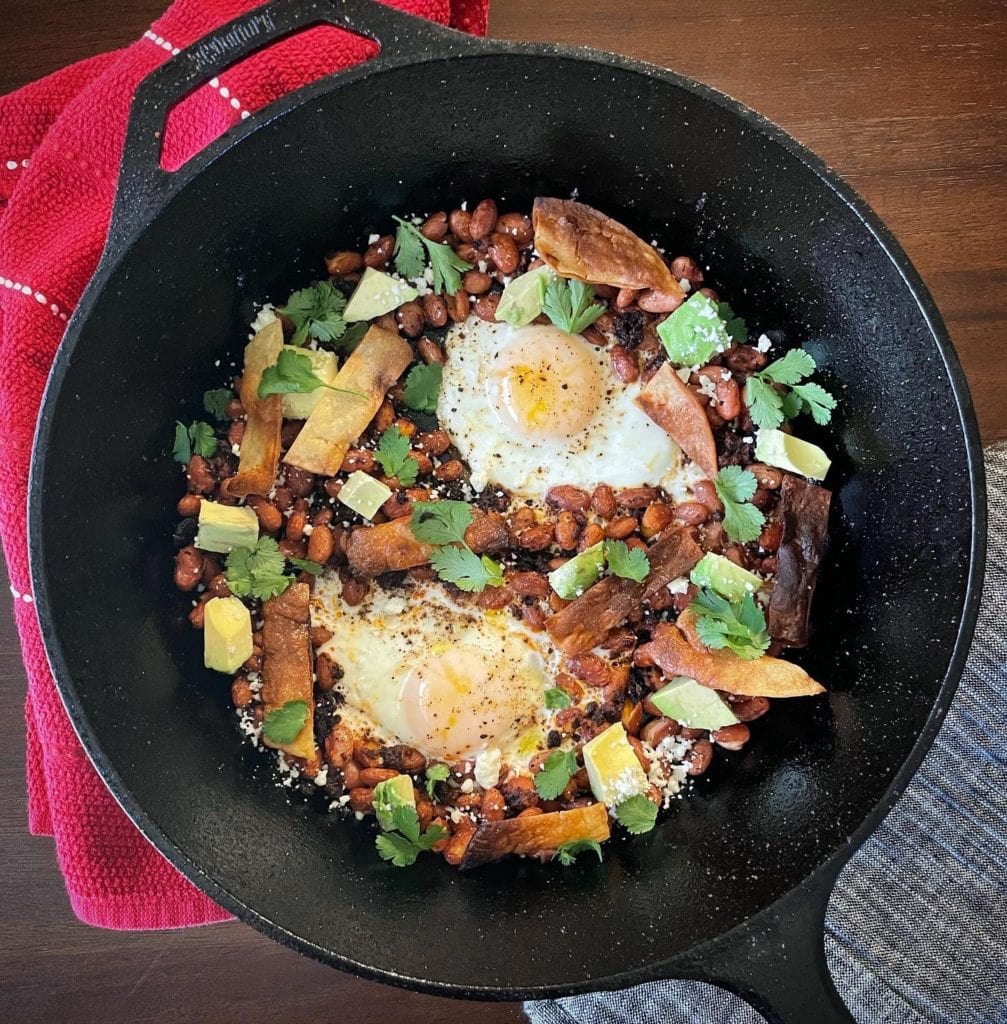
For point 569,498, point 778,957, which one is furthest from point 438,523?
point 778,957

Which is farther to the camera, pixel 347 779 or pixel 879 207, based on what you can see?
pixel 879 207

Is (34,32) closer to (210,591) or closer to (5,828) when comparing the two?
(210,591)

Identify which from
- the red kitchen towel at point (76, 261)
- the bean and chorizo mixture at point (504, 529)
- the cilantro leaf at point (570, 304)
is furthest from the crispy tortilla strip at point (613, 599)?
the red kitchen towel at point (76, 261)

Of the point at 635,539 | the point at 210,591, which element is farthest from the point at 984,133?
the point at 210,591

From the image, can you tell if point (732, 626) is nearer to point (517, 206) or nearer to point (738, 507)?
point (738, 507)

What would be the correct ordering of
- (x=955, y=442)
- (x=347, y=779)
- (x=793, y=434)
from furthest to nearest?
(x=793, y=434), (x=347, y=779), (x=955, y=442)

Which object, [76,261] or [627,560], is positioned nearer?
[76,261]

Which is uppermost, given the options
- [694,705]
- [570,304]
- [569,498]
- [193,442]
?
[570,304]
